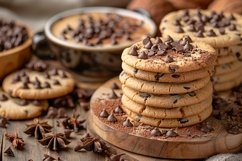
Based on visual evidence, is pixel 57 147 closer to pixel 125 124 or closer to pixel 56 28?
pixel 125 124

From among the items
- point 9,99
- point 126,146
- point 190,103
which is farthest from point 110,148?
point 9,99

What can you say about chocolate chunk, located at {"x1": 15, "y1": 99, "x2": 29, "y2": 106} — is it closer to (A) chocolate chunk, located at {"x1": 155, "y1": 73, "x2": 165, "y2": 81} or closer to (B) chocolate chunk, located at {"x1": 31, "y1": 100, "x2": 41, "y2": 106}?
(B) chocolate chunk, located at {"x1": 31, "y1": 100, "x2": 41, "y2": 106}

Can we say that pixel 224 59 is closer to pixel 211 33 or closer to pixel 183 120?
pixel 211 33

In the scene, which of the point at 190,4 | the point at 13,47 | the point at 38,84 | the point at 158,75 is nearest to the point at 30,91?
the point at 38,84

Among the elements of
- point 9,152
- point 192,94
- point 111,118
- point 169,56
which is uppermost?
point 169,56

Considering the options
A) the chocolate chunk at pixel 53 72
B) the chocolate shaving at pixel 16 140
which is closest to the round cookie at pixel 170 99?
the chocolate shaving at pixel 16 140

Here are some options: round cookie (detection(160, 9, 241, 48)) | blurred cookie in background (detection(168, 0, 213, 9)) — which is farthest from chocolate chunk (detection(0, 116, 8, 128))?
blurred cookie in background (detection(168, 0, 213, 9))

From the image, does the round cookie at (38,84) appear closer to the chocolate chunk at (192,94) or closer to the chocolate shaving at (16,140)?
the chocolate shaving at (16,140)
